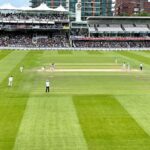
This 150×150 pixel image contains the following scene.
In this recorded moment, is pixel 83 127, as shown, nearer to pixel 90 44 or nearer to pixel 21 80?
pixel 21 80

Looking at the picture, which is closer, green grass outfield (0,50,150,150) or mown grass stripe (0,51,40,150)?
green grass outfield (0,50,150,150)

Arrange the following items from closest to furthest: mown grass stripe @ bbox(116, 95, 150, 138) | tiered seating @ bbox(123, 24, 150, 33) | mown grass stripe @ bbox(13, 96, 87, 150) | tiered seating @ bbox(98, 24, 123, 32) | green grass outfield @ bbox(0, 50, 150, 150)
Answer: mown grass stripe @ bbox(13, 96, 87, 150)
green grass outfield @ bbox(0, 50, 150, 150)
mown grass stripe @ bbox(116, 95, 150, 138)
tiered seating @ bbox(123, 24, 150, 33)
tiered seating @ bbox(98, 24, 123, 32)

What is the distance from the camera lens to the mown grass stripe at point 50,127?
73.7ft

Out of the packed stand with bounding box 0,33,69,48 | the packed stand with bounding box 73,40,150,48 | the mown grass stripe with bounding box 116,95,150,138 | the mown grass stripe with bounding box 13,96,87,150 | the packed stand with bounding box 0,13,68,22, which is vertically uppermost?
the packed stand with bounding box 0,13,68,22

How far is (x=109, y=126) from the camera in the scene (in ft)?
85.9

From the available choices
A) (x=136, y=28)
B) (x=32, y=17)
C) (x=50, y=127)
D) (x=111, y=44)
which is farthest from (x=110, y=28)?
(x=50, y=127)

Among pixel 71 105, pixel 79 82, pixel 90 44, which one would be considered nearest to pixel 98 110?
pixel 71 105

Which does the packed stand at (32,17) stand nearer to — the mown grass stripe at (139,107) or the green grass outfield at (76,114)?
the green grass outfield at (76,114)

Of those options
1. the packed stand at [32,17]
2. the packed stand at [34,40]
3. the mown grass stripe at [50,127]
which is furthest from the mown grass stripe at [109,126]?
the packed stand at [32,17]

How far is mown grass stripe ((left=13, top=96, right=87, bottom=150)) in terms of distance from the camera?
2247cm

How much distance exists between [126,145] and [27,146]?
4457 mm

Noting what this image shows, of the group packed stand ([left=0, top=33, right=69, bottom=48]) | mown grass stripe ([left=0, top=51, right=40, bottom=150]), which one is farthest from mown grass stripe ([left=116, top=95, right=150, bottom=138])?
packed stand ([left=0, top=33, right=69, bottom=48])

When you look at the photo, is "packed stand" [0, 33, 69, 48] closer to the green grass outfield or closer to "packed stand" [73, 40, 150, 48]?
"packed stand" [73, 40, 150, 48]

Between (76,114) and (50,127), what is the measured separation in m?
3.86
